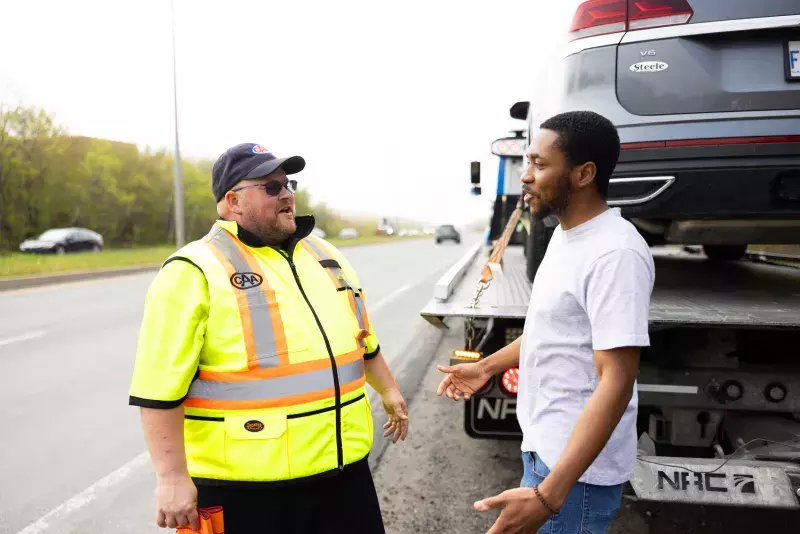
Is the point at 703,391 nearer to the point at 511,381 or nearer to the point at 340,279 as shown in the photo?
the point at 511,381

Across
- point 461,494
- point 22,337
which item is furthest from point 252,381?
point 22,337

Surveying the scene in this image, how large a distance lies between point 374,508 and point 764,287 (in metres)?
2.74

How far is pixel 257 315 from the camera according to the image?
71.7 inches

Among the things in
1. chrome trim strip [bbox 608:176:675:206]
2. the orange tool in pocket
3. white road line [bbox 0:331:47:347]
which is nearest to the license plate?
chrome trim strip [bbox 608:176:675:206]

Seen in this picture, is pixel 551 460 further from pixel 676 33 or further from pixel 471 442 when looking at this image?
pixel 471 442

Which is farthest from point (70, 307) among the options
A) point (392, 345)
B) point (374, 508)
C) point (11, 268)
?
point (374, 508)

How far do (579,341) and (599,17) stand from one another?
1934mm

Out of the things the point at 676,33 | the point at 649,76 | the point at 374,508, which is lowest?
the point at 374,508

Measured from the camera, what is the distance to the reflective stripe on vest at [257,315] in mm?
1802

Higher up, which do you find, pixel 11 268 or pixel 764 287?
pixel 764 287

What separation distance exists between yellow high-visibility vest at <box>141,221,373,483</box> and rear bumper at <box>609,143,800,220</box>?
1.70 m

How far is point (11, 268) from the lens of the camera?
16.7 metres

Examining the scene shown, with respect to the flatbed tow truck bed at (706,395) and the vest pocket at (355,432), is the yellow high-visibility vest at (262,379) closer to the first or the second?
the vest pocket at (355,432)

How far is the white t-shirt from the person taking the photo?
1491 mm
